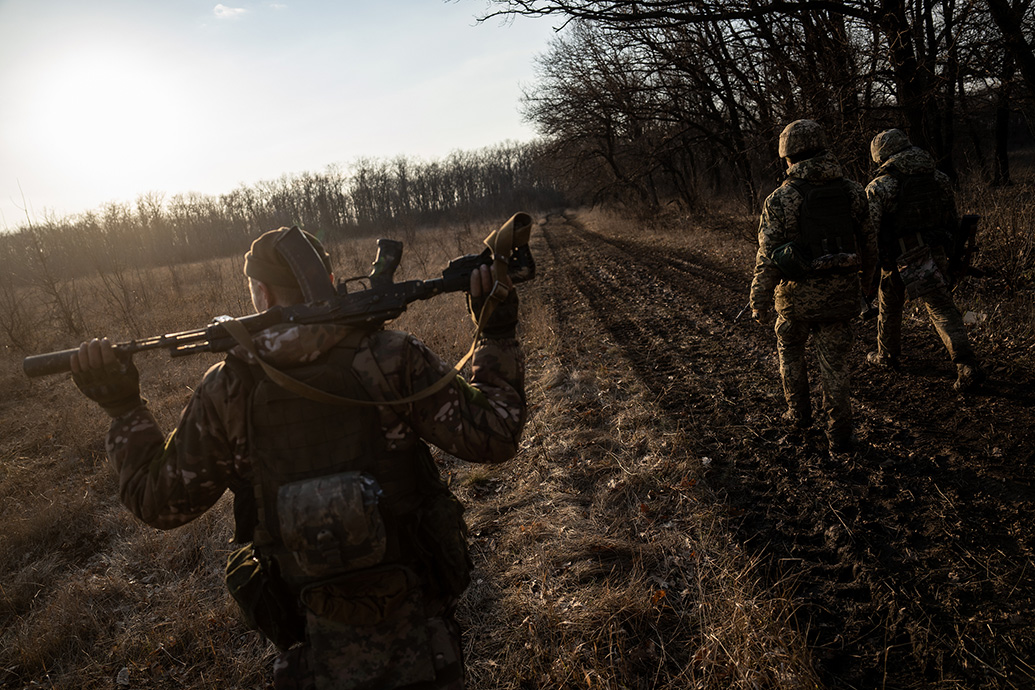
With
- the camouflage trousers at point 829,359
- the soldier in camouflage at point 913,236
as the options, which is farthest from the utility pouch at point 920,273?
the camouflage trousers at point 829,359

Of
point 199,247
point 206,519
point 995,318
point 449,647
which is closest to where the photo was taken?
point 449,647

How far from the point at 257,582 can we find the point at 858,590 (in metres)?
2.90

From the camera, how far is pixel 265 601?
177cm

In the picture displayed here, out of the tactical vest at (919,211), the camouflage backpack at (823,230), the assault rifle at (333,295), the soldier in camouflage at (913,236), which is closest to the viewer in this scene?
the assault rifle at (333,295)

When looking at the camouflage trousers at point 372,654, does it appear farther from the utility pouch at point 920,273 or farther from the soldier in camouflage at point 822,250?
the utility pouch at point 920,273

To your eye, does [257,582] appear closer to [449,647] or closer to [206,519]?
[449,647]

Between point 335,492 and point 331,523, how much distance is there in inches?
3.6

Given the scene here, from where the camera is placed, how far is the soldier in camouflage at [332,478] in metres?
1.63

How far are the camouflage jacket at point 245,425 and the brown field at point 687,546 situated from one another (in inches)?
60.0

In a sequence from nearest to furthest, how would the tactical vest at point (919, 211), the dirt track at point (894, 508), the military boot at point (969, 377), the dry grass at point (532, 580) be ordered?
1. the dirt track at point (894, 508)
2. the dry grass at point (532, 580)
3. the military boot at point (969, 377)
4. the tactical vest at point (919, 211)

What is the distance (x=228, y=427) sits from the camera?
5.78 feet

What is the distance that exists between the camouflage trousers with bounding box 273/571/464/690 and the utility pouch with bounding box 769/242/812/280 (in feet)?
11.6

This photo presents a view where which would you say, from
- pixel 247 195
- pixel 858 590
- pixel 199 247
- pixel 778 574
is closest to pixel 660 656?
pixel 778 574

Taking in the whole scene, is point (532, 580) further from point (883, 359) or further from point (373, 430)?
point (883, 359)
